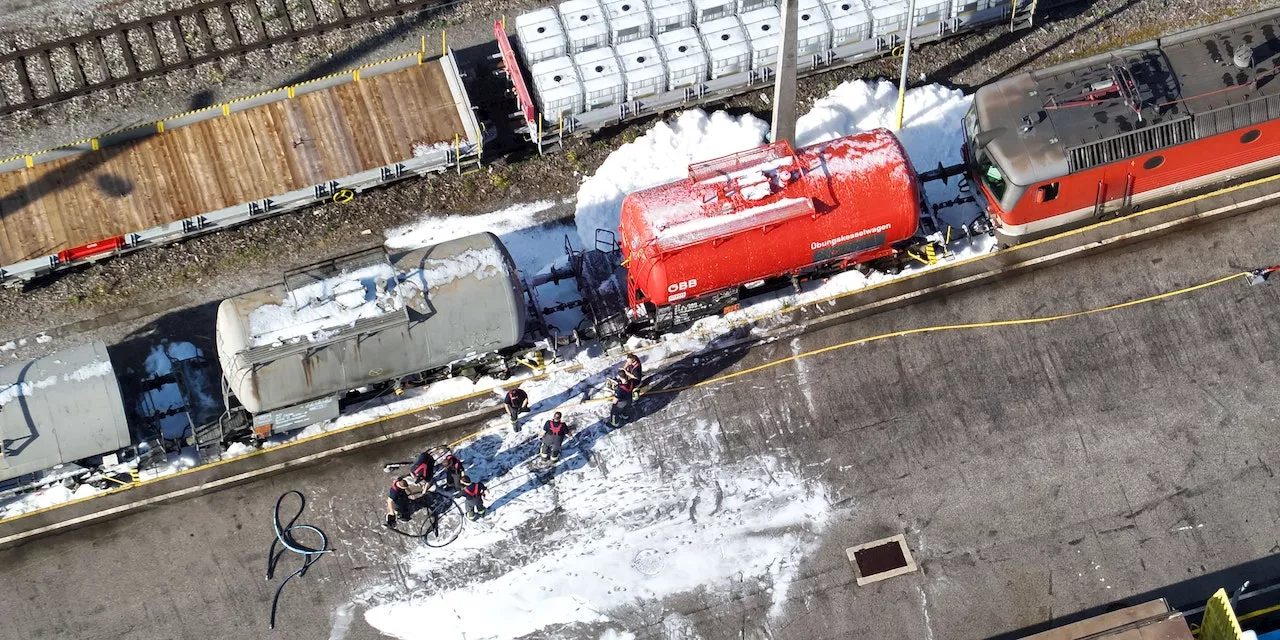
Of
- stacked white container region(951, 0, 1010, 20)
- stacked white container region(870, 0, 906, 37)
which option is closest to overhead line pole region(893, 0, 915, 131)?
stacked white container region(870, 0, 906, 37)

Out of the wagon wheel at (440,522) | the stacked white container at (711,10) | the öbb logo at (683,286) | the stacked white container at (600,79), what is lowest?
the wagon wheel at (440,522)

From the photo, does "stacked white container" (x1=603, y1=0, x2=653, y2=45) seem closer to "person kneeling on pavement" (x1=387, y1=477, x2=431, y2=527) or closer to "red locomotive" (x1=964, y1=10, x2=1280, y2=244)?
"red locomotive" (x1=964, y1=10, x2=1280, y2=244)

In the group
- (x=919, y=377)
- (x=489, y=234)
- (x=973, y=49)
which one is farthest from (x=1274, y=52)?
(x=489, y=234)

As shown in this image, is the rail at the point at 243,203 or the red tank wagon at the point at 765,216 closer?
the red tank wagon at the point at 765,216

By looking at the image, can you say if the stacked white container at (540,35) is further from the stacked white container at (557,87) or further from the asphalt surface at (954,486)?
the asphalt surface at (954,486)

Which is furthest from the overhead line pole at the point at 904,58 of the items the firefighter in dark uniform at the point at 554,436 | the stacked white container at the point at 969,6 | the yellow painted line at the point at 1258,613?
the yellow painted line at the point at 1258,613

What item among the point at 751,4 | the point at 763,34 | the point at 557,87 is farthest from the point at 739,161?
the point at 751,4

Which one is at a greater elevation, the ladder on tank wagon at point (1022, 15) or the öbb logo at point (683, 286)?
the ladder on tank wagon at point (1022, 15)
